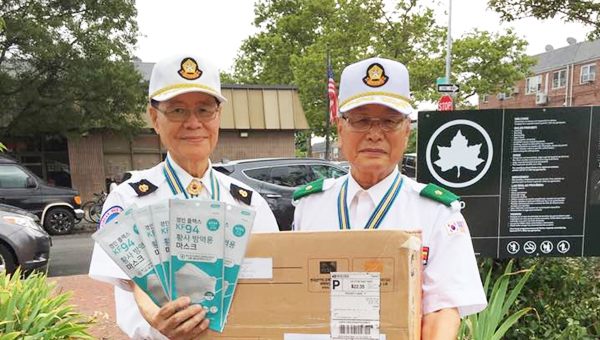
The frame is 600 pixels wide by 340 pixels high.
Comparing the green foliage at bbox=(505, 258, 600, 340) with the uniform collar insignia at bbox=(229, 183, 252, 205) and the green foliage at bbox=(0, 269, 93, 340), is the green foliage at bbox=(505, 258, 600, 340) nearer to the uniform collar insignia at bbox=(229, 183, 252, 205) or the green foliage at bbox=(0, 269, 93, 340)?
the uniform collar insignia at bbox=(229, 183, 252, 205)

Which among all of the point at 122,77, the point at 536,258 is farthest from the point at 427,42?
the point at 536,258

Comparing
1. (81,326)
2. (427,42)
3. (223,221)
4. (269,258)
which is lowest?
(81,326)

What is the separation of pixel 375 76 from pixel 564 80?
1556 inches

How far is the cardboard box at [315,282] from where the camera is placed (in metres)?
1.07

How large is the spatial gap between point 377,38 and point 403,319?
17.3 metres

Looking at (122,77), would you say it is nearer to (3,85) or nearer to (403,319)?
(3,85)

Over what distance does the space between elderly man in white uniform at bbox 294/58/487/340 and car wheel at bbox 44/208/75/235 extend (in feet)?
31.5

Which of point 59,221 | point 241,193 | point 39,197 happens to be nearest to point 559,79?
point 59,221

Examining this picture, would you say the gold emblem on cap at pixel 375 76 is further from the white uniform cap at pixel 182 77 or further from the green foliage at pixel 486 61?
the green foliage at pixel 486 61

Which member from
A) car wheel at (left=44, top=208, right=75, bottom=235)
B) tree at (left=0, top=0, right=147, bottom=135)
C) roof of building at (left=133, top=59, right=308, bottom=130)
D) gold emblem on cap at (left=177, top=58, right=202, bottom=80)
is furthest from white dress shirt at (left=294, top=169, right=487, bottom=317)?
roof of building at (left=133, top=59, right=308, bottom=130)

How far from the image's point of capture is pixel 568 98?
110 ft

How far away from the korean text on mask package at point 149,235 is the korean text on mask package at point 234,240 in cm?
16

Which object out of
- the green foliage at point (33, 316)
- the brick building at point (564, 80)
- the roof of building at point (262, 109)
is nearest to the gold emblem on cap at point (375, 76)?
the green foliage at point (33, 316)

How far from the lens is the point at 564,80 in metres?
34.2
